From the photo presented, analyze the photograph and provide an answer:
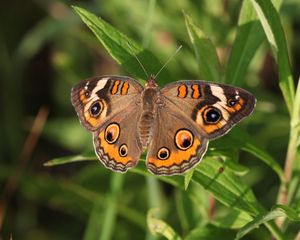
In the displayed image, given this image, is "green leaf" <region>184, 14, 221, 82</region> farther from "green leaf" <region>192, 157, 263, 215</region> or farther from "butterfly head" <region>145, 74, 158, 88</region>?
"green leaf" <region>192, 157, 263, 215</region>

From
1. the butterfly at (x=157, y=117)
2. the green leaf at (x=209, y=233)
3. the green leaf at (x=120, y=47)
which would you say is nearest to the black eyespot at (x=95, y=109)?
the butterfly at (x=157, y=117)

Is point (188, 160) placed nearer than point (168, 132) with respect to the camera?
Yes

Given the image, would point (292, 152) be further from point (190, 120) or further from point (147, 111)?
point (147, 111)

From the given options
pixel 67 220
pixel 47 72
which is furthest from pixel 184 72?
pixel 47 72

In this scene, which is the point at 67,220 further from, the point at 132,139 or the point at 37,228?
the point at 132,139

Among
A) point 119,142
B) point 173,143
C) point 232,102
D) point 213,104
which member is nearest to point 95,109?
point 119,142

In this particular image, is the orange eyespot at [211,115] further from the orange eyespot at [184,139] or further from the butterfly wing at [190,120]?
the orange eyespot at [184,139]
